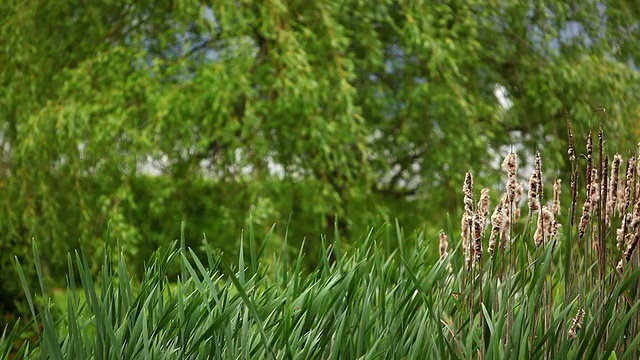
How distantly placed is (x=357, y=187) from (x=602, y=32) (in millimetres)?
2414

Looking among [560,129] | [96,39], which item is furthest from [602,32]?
[96,39]

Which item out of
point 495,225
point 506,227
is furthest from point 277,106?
point 495,225

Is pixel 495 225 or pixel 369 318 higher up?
pixel 495 225

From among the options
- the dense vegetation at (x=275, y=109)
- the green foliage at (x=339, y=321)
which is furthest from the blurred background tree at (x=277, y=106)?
the green foliage at (x=339, y=321)

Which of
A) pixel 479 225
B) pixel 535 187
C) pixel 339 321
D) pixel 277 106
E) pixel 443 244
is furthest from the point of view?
pixel 277 106

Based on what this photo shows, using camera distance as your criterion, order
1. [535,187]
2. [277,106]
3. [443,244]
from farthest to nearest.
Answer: [277,106], [443,244], [535,187]

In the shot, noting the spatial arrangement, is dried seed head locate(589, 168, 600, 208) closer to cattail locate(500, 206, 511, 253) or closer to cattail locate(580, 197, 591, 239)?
cattail locate(580, 197, 591, 239)

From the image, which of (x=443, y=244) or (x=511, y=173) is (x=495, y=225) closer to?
(x=511, y=173)

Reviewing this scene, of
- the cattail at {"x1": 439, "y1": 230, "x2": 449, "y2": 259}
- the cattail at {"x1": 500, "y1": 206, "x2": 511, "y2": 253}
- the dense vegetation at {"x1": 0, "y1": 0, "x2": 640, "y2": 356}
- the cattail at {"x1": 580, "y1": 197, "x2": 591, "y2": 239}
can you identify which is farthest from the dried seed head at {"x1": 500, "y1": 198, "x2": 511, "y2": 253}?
the dense vegetation at {"x1": 0, "y1": 0, "x2": 640, "y2": 356}

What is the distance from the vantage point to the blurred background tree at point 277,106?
4.72 m

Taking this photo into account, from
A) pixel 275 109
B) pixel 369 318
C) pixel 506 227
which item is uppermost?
pixel 506 227

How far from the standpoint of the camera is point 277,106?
482 centimetres

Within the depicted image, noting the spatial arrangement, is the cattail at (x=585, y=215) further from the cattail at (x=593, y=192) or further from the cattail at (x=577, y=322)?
the cattail at (x=577, y=322)

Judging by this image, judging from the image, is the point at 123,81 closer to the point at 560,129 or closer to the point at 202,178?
the point at 202,178
